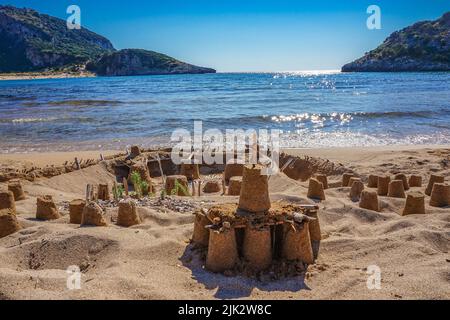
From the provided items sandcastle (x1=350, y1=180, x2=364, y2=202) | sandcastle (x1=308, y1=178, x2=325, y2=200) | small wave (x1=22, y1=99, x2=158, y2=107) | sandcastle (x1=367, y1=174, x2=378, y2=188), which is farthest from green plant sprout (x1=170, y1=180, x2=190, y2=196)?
small wave (x1=22, y1=99, x2=158, y2=107)

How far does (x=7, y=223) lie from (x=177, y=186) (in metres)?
2.99

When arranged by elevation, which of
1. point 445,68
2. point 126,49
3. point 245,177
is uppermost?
point 126,49

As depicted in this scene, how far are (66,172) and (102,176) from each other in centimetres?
81

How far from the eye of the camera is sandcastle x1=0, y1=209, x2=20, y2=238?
5.09 meters

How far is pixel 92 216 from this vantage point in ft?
16.9

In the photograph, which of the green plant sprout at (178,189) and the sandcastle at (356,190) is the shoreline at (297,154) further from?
the green plant sprout at (178,189)

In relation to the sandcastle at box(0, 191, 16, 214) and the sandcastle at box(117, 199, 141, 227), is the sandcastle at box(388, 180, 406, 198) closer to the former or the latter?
the sandcastle at box(117, 199, 141, 227)

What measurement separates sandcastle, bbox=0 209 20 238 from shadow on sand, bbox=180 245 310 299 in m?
2.67

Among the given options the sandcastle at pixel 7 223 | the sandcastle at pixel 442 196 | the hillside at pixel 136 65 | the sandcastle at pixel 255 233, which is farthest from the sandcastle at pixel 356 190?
the hillside at pixel 136 65

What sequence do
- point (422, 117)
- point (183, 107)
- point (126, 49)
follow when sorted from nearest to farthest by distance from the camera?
point (422, 117)
point (183, 107)
point (126, 49)

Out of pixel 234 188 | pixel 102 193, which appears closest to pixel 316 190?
pixel 234 188

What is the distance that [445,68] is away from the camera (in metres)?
65.6
